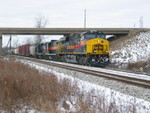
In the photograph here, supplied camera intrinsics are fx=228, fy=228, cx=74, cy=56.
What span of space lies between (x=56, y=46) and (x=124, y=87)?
932 inches

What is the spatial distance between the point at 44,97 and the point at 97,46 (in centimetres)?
1468

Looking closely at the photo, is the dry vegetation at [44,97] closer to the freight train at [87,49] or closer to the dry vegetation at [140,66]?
the dry vegetation at [140,66]

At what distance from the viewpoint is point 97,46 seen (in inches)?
831

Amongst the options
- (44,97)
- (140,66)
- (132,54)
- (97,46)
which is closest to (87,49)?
(97,46)

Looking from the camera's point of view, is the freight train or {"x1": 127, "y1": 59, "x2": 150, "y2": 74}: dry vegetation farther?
the freight train

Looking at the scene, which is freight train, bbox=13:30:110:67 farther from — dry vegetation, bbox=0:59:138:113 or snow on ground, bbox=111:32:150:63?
dry vegetation, bbox=0:59:138:113

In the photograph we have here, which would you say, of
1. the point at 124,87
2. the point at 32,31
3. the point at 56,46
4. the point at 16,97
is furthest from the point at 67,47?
the point at 32,31

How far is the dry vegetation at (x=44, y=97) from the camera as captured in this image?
585 cm

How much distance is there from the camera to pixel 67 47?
2736cm

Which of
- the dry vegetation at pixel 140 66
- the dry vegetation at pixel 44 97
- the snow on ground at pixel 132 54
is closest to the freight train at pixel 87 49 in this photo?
the dry vegetation at pixel 140 66

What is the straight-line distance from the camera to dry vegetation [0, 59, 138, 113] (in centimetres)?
585

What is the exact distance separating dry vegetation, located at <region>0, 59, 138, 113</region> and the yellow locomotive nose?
12636 mm

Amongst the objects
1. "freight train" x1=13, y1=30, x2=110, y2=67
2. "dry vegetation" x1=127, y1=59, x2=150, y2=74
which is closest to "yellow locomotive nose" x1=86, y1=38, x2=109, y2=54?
"freight train" x1=13, y1=30, x2=110, y2=67

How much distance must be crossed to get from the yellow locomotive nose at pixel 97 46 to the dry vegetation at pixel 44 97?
497 inches
